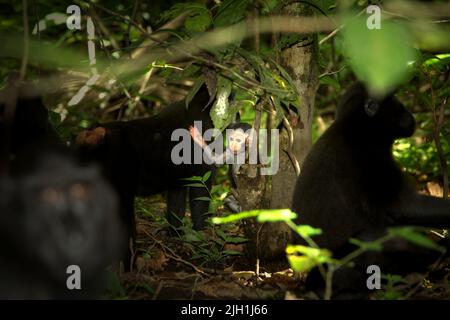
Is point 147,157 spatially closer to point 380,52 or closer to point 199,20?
point 199,20

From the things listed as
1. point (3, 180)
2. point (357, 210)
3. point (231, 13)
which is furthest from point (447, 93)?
point (3, 180)

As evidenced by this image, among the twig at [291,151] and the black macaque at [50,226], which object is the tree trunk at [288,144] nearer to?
the twig at [291,151]

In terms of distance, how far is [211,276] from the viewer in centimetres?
364

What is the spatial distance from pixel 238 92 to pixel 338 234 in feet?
4.58

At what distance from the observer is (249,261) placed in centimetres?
399

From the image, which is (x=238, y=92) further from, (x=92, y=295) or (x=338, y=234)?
(x=92, y=295)

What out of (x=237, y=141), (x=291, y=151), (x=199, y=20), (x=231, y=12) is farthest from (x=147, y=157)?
(x=231, y=12)

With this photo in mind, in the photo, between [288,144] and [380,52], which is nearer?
[380,52]

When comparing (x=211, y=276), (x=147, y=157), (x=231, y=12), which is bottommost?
(x=211, y=276)

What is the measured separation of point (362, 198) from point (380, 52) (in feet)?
7.66

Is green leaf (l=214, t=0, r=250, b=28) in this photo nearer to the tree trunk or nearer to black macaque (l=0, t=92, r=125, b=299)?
the tree trunk

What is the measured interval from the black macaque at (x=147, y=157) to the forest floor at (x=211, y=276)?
313mm

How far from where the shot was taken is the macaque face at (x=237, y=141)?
426 centimetres

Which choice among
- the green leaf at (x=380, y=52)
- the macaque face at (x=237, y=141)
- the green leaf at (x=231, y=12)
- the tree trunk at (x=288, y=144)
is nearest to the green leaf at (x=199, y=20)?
the green leaf at (x=231, y=12)
